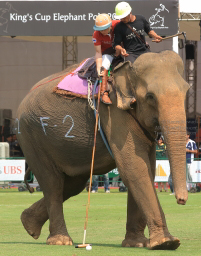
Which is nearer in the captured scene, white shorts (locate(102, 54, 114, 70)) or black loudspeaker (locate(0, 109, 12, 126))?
white shorts (locate(102, 54, 114, 70))

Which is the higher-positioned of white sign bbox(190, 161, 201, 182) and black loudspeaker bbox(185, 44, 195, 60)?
A: black loudspeaker bbox(185, 44, 195, 60)

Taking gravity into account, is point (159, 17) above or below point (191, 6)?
below

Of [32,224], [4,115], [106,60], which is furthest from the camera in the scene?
[4,115]

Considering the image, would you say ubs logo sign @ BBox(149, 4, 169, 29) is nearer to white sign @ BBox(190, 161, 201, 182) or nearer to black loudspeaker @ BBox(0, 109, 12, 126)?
white sign @ BBox(190, 161, 201, 182)

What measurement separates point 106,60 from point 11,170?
16924mm

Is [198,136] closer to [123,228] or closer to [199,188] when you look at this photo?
[199,188]

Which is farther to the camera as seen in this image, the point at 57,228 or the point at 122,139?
the point at 57,228

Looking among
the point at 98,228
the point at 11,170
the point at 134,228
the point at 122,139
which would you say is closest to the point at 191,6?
the point at 11,170

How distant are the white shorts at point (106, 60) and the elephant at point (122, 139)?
0.60 ft

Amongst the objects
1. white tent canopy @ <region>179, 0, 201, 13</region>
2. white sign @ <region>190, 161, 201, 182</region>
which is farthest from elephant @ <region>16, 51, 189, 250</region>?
white sign @ <region>190, 161, 201, 182</region>

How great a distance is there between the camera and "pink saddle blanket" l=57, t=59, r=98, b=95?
29.7 ft

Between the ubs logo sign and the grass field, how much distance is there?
5.64 m

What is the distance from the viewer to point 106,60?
349 inches

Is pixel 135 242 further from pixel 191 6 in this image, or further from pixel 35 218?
pixel 191 6
